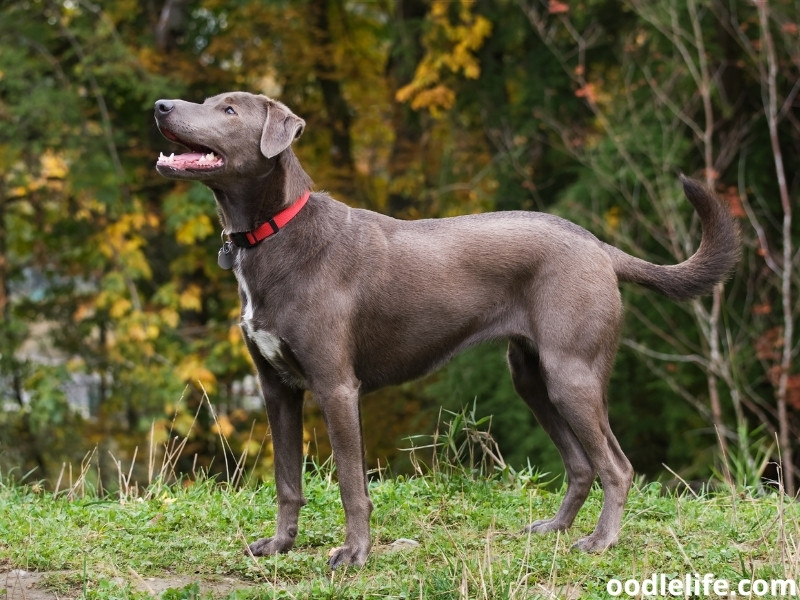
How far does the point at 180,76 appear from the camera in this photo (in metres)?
13.1

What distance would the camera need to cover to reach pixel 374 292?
4.68m

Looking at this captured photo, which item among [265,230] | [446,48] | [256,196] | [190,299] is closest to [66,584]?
[265,230]

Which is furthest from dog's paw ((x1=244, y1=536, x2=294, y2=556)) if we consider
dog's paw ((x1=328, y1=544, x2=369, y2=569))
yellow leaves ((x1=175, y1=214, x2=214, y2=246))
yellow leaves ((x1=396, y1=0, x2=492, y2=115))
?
yellow leaves ((x1=396, y1=0, x2=492, y2=115))

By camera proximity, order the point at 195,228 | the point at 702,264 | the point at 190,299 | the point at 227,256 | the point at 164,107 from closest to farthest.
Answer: the point at 164,107 → the point at 227,256 → the point at 702,264 → the point at 195,228 → the point at 190,299

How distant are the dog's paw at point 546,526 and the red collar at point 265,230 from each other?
1.75 metres

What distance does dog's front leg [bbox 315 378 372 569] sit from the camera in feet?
14.8

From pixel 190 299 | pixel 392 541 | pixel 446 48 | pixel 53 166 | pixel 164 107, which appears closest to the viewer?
pixel 164 107

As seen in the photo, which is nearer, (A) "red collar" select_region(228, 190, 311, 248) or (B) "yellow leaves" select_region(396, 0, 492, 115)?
(A) "red collar" select_region(228, 190, 311, 248)

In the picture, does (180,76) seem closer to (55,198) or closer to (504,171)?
(55,198)

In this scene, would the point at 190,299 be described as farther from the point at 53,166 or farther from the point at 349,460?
the point at 349,460

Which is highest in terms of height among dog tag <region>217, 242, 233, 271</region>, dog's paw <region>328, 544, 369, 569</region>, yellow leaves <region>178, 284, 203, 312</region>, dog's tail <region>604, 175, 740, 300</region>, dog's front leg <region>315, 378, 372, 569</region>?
dog tag <region>217, 242, 233, 271</region>

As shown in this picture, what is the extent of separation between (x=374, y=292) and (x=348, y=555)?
3.63 ft

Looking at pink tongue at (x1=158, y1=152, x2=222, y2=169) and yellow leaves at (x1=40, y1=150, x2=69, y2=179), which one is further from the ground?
pink tongue at (x1=158, y1=152, x2=222, y2=169)

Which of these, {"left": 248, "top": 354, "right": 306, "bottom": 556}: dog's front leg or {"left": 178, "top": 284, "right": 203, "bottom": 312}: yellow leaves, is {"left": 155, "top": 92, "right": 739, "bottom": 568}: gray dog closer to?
{"left": 248, "top": 354, "right": 306, "bottom": 556}: dog's front leg
